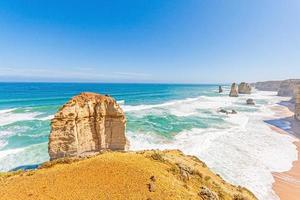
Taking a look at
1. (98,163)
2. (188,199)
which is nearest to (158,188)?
(188,199)

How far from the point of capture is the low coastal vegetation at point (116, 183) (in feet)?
19.5

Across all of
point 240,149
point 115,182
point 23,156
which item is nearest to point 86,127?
point 115,182

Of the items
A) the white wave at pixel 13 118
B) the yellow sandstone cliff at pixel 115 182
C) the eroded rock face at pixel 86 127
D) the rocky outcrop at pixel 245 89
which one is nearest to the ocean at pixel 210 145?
the white wave at pixel 13 118

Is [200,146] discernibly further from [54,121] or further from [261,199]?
[54,121]

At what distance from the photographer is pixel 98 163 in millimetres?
7449

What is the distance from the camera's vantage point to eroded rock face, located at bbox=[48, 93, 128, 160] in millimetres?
12453

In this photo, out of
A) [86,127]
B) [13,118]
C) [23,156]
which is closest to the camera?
[86,127]

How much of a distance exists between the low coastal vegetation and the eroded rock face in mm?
4472

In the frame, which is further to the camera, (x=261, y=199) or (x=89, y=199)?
(x=261, y=199)

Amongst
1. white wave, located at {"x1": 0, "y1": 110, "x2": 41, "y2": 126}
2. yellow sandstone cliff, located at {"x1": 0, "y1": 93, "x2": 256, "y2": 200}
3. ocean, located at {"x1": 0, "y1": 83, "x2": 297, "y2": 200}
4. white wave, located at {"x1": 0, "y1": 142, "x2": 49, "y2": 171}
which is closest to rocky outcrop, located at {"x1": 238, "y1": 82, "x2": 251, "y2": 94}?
ocean, located at {"x1": 0, "y1": 83, "x2": 297, "y2": 200}

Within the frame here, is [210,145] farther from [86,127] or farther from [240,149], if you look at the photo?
[86,127]

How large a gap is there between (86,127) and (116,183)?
8219 mm

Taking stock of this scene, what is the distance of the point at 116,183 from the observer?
6359 mm

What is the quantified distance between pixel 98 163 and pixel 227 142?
19015mm
